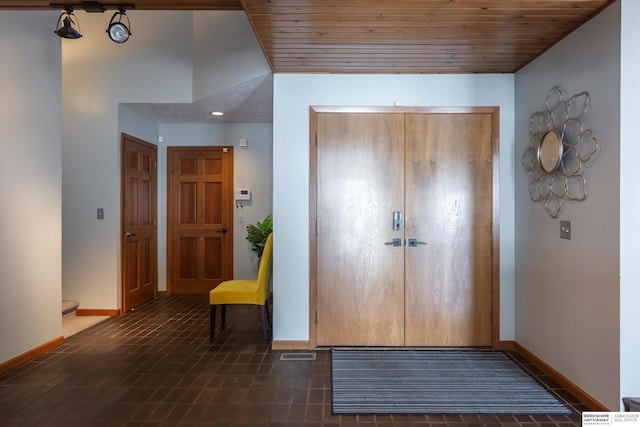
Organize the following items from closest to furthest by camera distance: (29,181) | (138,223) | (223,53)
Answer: (29,181)
(223,53)
(138,223)

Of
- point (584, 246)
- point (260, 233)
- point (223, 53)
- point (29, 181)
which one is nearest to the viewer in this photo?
point (584, 246)

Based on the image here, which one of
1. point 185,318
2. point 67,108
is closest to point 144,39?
point 67,108

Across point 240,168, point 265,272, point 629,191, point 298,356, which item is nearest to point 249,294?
point 265,272

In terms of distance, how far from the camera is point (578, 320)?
240 cm

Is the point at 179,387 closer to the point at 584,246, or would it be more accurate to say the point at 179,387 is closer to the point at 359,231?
the point at 359,231

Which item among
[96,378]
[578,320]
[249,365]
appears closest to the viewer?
[578,320]

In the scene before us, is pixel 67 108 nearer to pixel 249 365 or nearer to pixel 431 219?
pixel 249 365

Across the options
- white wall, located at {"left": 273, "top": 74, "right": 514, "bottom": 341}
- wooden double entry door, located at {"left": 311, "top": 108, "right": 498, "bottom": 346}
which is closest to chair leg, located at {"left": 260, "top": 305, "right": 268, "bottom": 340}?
white wall, located at {"left": 273, "top": 74, "right": 514, "bottom": 341}

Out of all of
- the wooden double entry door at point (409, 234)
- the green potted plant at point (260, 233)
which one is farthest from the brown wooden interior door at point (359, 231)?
the green potted plant at point (260, 233)

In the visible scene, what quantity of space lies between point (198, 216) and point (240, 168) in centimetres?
89

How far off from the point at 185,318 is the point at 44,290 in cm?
139

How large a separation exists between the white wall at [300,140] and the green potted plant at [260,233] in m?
1.60

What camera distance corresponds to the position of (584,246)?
2.34 metres

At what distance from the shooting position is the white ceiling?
3.82 metres
